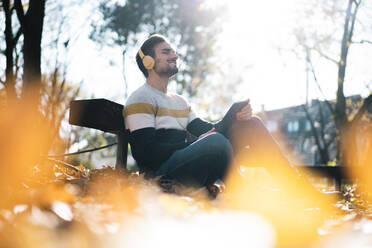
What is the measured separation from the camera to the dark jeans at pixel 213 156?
3.17 metres

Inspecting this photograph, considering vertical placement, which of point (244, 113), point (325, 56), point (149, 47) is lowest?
point (244, 113)

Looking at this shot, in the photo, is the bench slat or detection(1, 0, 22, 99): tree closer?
the bench slat

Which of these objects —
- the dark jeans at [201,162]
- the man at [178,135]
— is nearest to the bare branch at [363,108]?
the man at [178,135]

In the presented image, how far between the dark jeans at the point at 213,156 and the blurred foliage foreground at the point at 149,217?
23 centimetres

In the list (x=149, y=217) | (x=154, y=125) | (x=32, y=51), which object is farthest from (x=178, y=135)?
(x=32, y=51)

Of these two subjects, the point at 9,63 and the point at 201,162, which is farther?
the point at 9,63

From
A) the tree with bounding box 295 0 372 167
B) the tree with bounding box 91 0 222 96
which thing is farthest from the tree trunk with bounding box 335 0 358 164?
the tree with bounding box 91 0 222 96

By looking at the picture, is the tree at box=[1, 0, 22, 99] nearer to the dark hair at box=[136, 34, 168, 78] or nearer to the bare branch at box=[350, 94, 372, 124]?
the dark hair at box=[136, 34, 168, 78]

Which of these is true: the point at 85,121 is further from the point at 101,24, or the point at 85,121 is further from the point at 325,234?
the point at 101,24

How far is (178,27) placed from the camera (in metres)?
19.0

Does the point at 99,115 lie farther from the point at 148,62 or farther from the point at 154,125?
the point at 148,62

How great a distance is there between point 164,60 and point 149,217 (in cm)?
227

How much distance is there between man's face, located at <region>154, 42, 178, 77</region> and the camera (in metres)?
3.92

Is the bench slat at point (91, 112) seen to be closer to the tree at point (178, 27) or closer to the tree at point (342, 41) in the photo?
the tree at point (342, 41)
